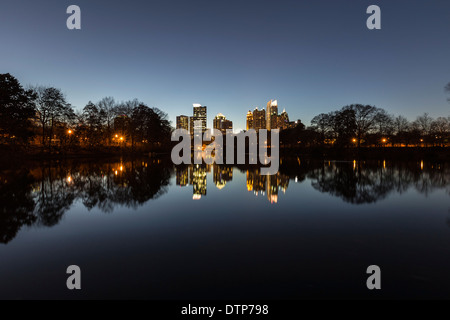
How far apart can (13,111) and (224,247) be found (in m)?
47.8

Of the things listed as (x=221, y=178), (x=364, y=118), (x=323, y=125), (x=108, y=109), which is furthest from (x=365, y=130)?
(x=108, y=109)

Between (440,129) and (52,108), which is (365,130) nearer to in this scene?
(440,129)

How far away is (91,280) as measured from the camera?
474cm

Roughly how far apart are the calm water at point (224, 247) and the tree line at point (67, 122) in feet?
117

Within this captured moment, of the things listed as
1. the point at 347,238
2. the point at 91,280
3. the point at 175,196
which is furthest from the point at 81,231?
the point at 347,238

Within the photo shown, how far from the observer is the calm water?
444 centimetres

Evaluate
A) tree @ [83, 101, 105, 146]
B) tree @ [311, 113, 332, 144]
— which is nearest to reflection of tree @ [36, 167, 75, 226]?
tree @ [83, 101, 105, 146]

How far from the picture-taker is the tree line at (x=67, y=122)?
3828cm

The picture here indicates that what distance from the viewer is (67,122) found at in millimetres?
54156

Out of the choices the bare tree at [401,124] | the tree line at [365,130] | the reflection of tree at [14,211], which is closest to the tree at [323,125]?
the tree line at [365,130]

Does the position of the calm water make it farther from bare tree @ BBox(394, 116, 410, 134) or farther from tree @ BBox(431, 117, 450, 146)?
bare tree @ BBox(394, 116, 410, 134)

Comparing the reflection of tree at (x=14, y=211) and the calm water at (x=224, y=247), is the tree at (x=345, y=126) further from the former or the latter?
the reflection of tree at (x=14, y=211)

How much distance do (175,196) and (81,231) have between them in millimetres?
6184
